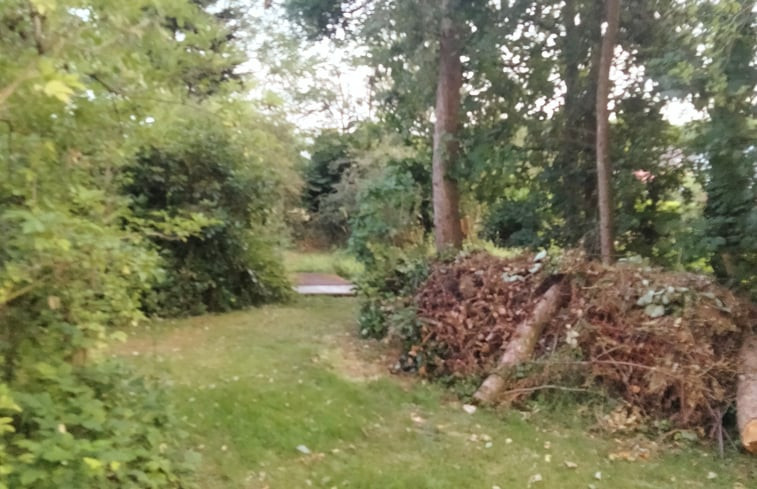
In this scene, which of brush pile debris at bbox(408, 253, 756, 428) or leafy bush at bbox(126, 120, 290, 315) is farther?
leafy bush at bbox(126, 120, 290, 315)

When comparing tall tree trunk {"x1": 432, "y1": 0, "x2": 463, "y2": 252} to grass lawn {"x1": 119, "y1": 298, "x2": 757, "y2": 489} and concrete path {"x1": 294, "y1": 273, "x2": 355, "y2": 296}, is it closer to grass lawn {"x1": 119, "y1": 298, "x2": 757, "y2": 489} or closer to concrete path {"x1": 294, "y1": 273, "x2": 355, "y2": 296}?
concrete path {"x1": 294, "y1": 273, "x2": 355, "y2": 296}


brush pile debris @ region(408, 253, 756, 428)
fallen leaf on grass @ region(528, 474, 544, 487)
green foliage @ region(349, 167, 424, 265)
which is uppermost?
green foliage @ region(349, 167, 424, 265)

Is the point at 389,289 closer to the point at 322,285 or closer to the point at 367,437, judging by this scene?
the point at 367,437

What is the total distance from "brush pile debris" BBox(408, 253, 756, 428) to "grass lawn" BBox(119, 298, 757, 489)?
1.40ft

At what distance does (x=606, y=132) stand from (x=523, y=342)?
9.30 feet

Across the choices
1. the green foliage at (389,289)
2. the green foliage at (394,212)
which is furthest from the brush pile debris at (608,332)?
the green foliage at (394,212)

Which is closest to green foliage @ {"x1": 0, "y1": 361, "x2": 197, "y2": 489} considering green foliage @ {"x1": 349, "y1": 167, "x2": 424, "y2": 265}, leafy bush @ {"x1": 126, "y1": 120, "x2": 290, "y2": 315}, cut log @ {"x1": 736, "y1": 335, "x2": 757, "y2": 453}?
cut log @ {"x1": 736, "y1": 335, "x2": 757, "y2": 453}

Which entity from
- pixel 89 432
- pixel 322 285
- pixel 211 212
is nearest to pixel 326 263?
pixel 322 285

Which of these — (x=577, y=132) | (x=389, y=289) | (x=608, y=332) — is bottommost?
(x=608, y=332)

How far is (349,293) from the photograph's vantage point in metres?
11.9

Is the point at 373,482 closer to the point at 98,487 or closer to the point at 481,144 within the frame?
the point at 98,487

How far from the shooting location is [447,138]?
8805mm

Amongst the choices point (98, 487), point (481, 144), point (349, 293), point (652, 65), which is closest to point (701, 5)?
point (652, 65)

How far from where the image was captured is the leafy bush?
352 inches
